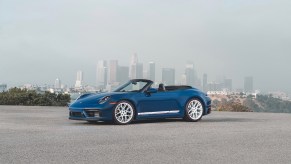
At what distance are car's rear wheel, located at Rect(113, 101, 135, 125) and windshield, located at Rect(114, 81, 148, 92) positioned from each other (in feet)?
2.02

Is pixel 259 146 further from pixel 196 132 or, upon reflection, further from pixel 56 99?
pixel 56 99

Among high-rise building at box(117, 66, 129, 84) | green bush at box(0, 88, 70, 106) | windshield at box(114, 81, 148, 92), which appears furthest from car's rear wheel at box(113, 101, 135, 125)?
high-rise building at box(117, 66, 129, 84)

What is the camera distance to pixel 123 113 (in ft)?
42.8

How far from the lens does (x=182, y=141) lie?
9.56 m

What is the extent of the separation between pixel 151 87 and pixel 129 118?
1.11 m

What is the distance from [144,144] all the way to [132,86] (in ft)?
15.7

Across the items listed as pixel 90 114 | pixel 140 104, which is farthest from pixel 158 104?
pixel 90 114

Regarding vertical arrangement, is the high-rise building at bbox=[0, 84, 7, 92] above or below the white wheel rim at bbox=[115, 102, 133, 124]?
above

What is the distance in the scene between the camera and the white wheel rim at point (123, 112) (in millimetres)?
12977

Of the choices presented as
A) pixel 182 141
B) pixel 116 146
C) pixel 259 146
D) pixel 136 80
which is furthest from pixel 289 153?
pixel 136 80

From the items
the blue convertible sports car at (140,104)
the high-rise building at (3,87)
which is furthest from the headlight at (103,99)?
the high-rise building at (3,87)

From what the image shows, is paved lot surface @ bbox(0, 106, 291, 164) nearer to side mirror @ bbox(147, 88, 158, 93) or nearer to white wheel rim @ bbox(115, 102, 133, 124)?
white wheel rim @ bbox(115, 102, 133, 124)

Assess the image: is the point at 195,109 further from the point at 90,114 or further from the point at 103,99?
the point at 90,114

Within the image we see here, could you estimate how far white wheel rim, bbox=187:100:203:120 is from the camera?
46.1 ft
